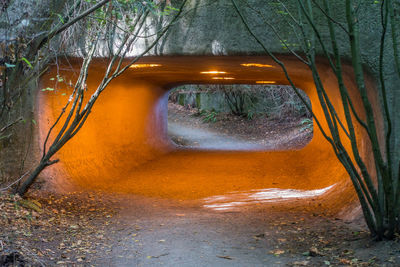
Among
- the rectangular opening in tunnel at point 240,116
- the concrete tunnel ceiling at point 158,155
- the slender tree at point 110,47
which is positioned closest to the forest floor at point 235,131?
the rectangular opening in tunnel at point 240,116

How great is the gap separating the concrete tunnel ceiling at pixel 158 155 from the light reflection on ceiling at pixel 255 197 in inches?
11.5

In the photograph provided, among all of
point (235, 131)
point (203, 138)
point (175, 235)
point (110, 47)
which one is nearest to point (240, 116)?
point (235, 131)

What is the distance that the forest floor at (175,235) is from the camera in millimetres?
3811

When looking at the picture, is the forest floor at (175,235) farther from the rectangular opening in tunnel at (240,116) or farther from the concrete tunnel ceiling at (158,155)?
the rectangular opening in tunnel at (240,116)

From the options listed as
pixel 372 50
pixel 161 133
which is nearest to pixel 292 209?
pixel 372 50

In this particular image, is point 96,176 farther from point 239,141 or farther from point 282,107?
point 282,107

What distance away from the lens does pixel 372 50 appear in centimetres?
505

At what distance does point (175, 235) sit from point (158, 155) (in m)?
7.93

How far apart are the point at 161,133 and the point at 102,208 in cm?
767

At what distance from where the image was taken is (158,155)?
41.5 ft

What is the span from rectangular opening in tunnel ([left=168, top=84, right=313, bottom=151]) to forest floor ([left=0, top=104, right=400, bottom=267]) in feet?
36.8

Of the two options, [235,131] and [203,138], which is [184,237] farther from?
[235,131]

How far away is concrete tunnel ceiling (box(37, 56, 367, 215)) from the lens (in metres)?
7.39

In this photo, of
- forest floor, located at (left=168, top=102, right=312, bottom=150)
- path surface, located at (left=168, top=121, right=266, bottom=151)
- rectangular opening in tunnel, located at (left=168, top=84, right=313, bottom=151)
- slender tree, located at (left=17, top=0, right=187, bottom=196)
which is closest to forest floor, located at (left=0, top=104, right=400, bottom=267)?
slender tree, located at (left=17, top=0, right=187, bottom=196)
